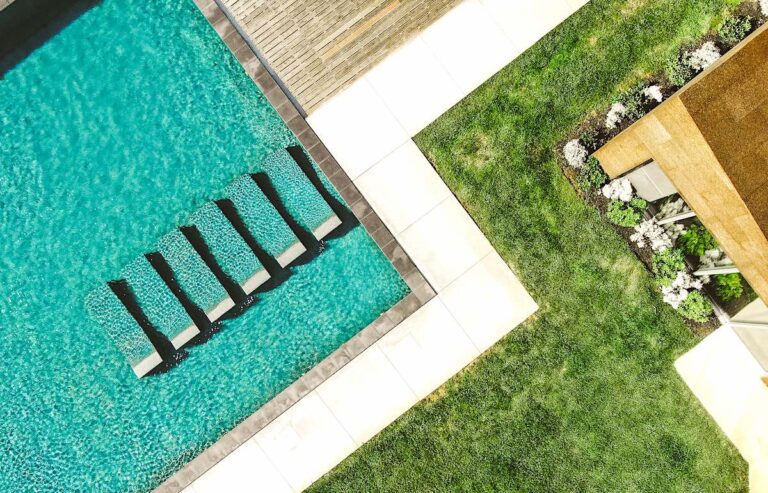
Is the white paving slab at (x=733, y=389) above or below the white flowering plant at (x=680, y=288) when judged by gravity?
below

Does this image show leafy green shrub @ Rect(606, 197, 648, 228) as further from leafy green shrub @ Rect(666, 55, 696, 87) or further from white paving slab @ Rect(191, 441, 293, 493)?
white paving slab @ Rect(191, 441, 293, 493)

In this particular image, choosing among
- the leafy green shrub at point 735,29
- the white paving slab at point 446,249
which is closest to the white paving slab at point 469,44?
the white paving slab at point 446,249

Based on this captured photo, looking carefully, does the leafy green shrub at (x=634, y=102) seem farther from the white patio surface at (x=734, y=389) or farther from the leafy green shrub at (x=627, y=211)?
the white patio surface at (x=734, y=389)

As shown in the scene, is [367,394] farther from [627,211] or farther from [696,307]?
[696,307]

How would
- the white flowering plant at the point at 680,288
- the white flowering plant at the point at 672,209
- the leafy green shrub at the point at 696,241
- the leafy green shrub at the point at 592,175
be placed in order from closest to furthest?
1. the white flowering plant at the point at 672,209
2. the leafy green shrub at the point at 696,241
3. the white flowering plant at the point at 680,288
4. the leafy green shrub at the point at 592,175

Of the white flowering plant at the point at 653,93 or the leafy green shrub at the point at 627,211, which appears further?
the white flowering plant at the point at 653,93

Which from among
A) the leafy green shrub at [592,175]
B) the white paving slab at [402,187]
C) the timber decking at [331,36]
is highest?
the timber decking at [331,36]

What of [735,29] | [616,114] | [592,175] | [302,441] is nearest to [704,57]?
[735,29]
